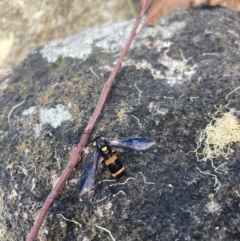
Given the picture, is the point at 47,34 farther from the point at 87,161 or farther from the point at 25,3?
the point at 87,161

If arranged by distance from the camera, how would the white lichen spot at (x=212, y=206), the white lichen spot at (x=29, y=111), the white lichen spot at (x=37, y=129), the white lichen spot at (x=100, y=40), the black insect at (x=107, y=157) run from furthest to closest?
the white lichen spot at (x=100, y=40)
the white lichen spot at (x=29, y=111)
the white lichen spot at (x=37, y=129)
the black insect at (x=107, y=157)
the white lichen spot at (x=212, y=206)

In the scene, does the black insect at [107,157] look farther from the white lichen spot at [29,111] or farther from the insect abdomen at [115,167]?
the white lichen spot at [29,111]

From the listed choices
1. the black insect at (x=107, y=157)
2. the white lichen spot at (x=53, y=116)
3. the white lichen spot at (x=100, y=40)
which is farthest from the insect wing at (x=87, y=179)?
the white lichen spot at (x=100, y=40)

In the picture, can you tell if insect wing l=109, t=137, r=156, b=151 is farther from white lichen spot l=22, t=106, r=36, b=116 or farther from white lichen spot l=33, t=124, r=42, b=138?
white lichen spot l=22, t=106, r=36, b=116

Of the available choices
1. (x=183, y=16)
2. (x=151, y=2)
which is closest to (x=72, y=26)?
(x=151, y=2)

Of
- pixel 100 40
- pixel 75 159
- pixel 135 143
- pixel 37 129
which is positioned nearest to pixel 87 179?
pixel 75 159
